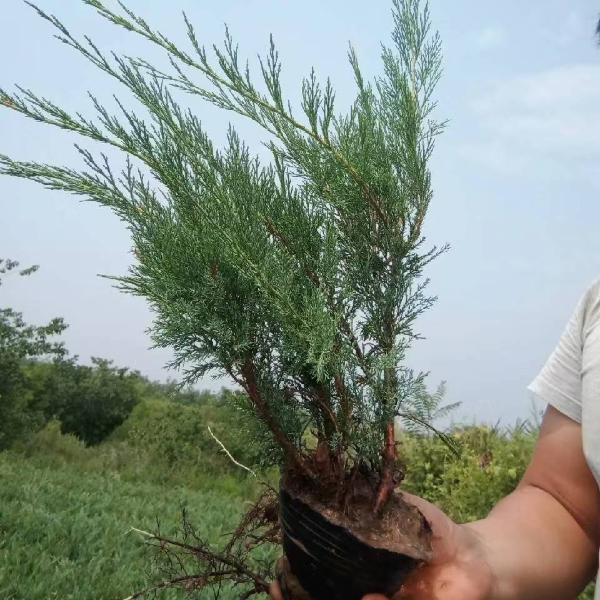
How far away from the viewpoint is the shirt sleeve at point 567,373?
2.13 meters

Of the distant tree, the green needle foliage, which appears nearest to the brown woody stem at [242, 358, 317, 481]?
the green needle foliage

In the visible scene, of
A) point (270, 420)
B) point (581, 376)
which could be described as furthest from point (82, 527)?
point (581, 376)

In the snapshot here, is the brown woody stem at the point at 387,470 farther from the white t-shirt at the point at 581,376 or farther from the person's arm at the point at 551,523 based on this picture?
the white t-shirt at the point at 581,376

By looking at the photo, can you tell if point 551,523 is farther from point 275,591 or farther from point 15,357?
point 15,357

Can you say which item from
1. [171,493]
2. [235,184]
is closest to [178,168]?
[235,184]

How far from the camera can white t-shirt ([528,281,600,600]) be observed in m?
1.92

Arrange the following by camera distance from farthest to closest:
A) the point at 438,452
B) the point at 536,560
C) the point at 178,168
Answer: the point at 438,452 → the point at 536,560 → the point at 178,168

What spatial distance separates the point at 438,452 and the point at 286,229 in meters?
5.26

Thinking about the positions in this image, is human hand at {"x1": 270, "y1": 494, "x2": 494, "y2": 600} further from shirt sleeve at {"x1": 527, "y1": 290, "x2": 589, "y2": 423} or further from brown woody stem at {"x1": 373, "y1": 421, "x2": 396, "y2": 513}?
shirt sleeve at {"x1": 527, "y1": 290, "x2": 589, "y2": 423}

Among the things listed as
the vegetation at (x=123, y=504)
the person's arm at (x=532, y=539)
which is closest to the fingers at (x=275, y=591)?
the person's arm at (x=532, y=539)

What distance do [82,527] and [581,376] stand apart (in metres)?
4.35

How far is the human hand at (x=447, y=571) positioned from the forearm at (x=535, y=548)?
0.07 meters

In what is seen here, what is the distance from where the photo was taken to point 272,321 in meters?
1.75

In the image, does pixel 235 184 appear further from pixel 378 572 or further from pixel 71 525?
pixel 71 525
